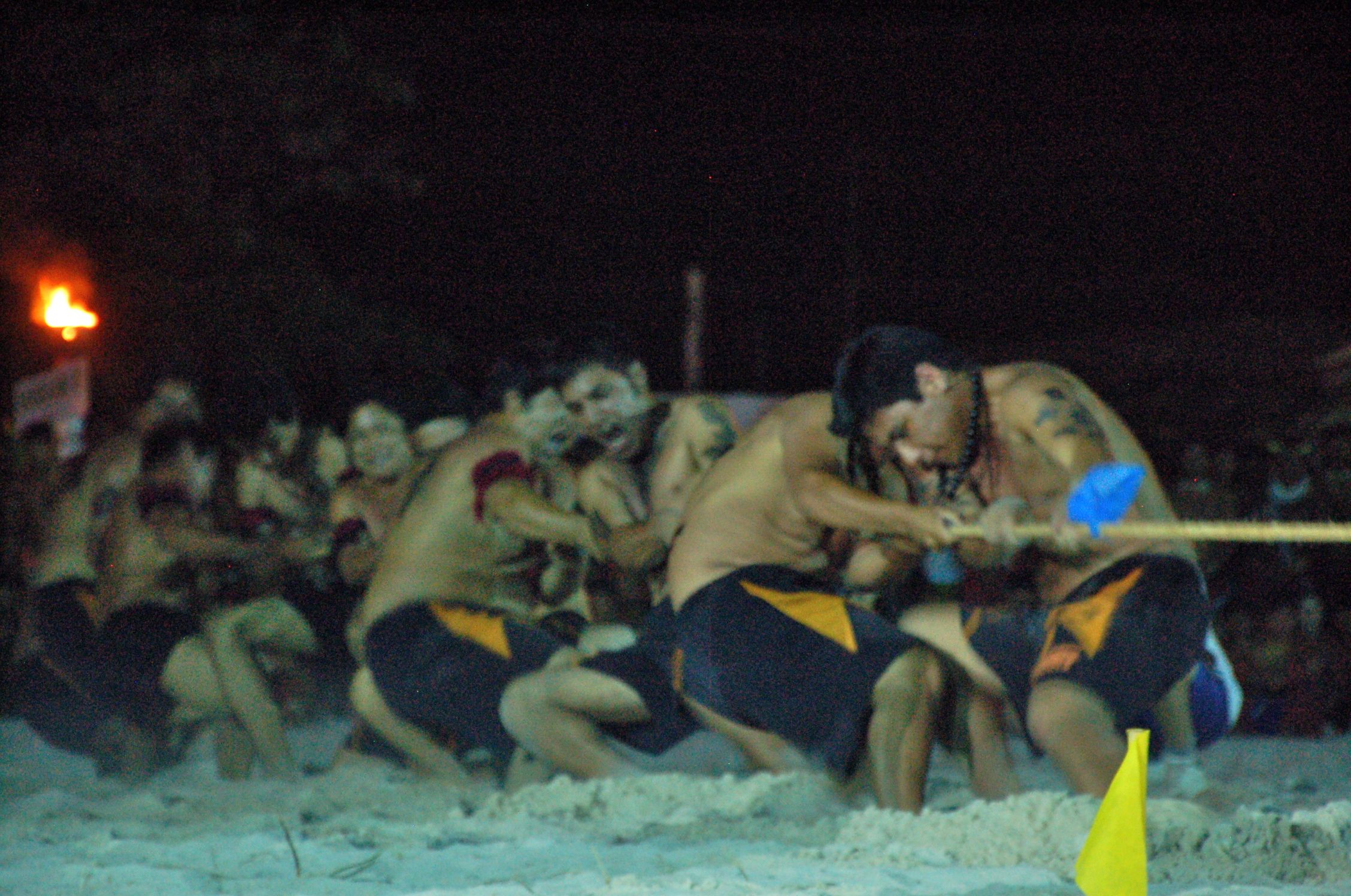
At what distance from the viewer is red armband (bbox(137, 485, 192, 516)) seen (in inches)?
188

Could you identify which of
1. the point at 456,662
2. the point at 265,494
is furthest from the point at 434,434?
the point at 456,662

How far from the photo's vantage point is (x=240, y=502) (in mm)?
5695

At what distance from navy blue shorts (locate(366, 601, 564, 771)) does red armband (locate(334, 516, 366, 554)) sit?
116 cm

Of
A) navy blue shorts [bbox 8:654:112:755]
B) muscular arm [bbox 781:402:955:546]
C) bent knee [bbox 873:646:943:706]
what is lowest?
navy blue shorts [bbox 8:654:112:755]

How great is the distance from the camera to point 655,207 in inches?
405

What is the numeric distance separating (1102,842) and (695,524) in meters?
1.50

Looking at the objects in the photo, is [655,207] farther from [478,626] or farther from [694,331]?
[478,626]

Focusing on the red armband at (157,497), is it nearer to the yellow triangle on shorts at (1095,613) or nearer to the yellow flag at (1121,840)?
the yellow triangle on shorts at (1095,613)

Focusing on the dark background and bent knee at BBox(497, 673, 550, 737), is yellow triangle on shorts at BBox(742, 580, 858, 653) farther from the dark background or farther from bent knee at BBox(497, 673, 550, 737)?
the dark background

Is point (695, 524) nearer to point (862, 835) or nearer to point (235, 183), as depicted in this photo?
point (862, 835)

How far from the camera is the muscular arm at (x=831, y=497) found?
3.32 metres

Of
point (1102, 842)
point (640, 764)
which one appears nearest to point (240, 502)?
point (640, 764)

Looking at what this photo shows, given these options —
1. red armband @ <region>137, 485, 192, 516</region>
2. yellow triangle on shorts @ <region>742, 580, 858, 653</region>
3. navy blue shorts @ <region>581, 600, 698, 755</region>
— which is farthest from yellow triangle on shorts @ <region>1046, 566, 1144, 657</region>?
red armband @ <region>137, 485, 192, 516</region>

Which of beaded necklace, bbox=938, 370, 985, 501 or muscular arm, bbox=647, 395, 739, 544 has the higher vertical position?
beaded necklace, bbox=938, 370, 985, 501
